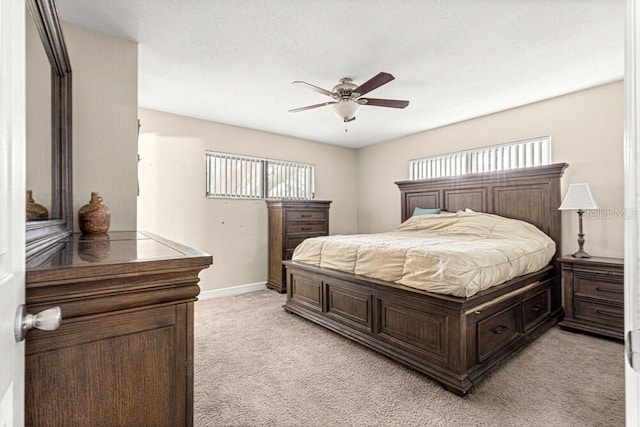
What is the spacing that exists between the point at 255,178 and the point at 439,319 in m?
3.48

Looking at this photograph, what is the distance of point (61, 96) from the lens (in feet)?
5.59

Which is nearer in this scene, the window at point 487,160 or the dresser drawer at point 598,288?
the dresser drawer at point 598,288

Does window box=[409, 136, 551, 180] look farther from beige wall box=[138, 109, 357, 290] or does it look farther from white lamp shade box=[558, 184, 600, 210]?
beige wall box=[138, 109, 357, 290]

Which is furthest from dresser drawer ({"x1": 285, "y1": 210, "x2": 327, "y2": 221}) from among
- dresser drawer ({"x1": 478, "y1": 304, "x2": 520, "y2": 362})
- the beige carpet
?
dresser drawer ({"x1": 478, "y1": 304, "x2": 520, "y2": 362})

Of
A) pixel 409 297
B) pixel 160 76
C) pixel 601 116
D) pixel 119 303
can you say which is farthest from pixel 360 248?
pixel 601 116

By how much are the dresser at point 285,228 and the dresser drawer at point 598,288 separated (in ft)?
10.6

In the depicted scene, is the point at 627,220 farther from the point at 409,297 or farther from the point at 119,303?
the point at 409,297

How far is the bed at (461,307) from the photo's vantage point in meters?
2.05

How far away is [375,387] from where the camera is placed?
2.03 m

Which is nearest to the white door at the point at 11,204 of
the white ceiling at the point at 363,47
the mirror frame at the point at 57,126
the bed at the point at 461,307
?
the mirror frame at the point at 57,126

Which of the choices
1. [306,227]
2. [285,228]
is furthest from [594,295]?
[285,228]

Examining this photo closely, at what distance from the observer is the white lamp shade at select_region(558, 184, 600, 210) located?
2.95 metres

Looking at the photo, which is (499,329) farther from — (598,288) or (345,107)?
(345,107)

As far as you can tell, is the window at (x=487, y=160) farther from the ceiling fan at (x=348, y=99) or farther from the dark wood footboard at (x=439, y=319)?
the ceiling fan at (x=348, y=99)
